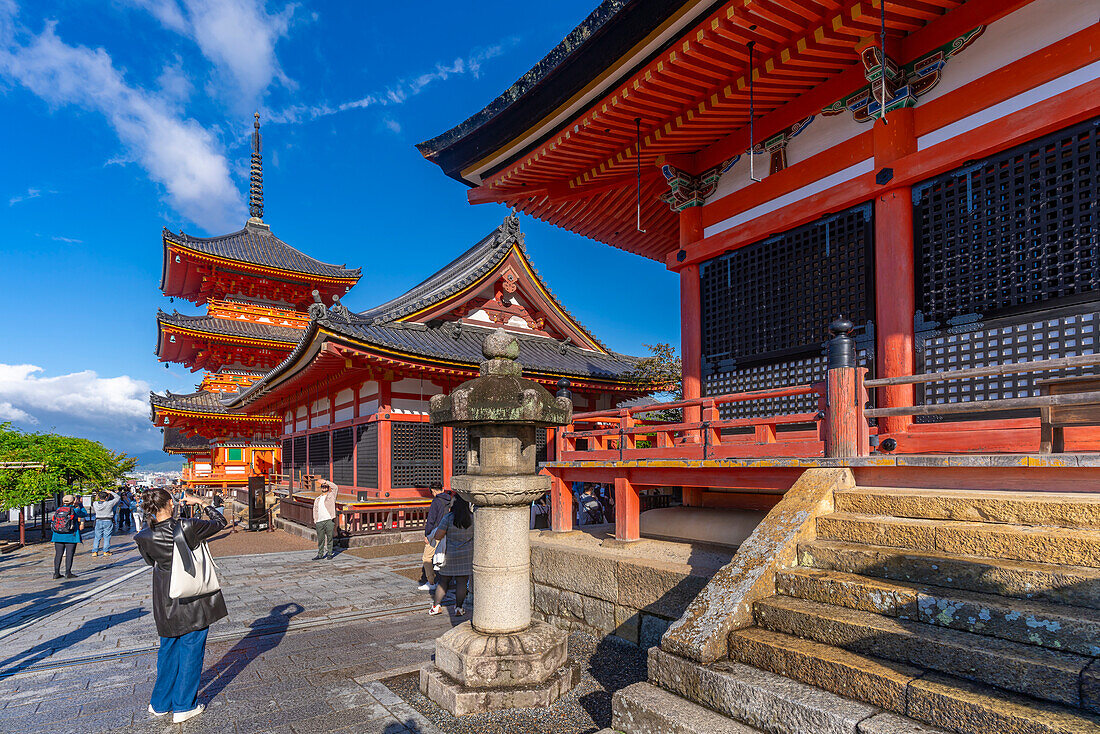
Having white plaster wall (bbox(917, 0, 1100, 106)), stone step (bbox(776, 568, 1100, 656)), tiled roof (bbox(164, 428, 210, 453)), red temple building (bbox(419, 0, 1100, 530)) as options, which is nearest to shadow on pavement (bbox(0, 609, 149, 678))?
red temple building (bbox(419, 0, 1100, 530))

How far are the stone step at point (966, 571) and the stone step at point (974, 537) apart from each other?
2.4 inches

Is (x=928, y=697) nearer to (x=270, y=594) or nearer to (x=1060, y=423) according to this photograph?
(x=1060, y=423)

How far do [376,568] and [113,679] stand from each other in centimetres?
565

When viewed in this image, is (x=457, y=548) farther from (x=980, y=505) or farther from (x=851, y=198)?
(x=851, y=198)

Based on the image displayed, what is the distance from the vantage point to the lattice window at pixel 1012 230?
5.21m

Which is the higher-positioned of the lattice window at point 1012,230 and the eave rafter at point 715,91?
the eave rafter at point 715,91

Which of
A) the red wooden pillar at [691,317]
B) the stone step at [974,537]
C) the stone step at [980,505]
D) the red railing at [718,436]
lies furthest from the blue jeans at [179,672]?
the red wooden pillar at [691,317]

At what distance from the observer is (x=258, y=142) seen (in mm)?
38969

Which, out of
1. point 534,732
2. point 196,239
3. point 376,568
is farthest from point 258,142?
point 534,732

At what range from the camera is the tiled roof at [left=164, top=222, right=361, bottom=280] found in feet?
86.9

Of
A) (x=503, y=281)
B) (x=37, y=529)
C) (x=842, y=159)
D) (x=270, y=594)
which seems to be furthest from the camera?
(x=37, y=529)

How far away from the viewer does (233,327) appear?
1045 inches

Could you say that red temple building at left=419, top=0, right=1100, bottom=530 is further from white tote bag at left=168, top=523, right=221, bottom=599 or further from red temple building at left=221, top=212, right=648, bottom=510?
red temple building at left=221, top=212, right=648, bottom=510

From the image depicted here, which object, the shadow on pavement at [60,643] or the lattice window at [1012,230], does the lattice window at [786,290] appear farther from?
the shadow on pavement at [60,643]
